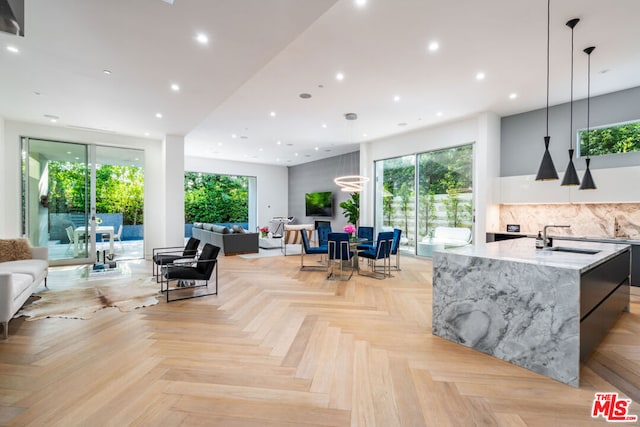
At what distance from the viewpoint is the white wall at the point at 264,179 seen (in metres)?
11.4

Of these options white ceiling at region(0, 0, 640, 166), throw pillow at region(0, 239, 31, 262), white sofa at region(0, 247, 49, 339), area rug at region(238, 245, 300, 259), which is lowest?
area rug at region(238, 245, 300, 259)

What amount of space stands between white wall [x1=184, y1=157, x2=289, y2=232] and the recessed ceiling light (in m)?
8.72

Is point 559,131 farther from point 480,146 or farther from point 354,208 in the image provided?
point 354,208

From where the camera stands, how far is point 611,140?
4.80 metres

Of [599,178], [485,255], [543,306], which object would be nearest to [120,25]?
[485,255]

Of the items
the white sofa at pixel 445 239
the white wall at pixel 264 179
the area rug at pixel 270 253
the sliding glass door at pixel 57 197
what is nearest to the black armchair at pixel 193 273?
the area rug at pixel 270 253

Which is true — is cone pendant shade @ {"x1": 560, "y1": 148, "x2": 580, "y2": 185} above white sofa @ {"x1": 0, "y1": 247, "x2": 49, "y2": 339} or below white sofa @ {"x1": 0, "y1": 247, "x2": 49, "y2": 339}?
above

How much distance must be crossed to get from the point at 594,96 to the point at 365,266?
508 centimetres

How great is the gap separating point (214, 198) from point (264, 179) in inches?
153

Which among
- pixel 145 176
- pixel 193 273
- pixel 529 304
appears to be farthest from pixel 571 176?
pixel 145 176

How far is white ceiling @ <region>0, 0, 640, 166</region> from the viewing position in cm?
275

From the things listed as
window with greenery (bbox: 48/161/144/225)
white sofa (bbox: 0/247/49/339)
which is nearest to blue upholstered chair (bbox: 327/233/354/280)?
white sofa (bbox: 0/247/49/339)

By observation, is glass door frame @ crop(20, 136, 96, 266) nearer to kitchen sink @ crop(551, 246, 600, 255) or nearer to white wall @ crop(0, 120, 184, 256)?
white wall @ crop(0, 120, 184, 256)

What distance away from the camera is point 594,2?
2779 millimetres
